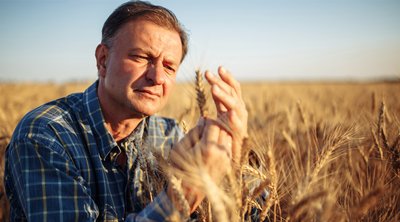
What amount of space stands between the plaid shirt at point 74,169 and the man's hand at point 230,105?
11.9 inches

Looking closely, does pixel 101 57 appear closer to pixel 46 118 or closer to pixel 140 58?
pixel 140 58

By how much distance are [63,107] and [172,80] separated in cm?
59

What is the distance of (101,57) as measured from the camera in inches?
67.1

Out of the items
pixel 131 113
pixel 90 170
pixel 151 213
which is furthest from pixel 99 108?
pixel 151 213

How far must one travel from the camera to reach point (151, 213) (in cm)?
99

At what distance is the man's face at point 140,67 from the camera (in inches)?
57.1

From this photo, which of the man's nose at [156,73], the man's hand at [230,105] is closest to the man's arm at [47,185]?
the man's nose at [156,73]

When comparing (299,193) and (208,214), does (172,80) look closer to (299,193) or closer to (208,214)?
(208,214)

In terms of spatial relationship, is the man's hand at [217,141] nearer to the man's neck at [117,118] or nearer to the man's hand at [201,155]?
the man's hand at [201,155]

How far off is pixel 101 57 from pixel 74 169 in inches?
29.2

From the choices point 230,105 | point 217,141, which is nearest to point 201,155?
point 217,141

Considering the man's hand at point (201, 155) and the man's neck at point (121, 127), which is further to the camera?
the man's neck at point (121, 127)

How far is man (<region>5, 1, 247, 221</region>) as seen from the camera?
1.00 meters

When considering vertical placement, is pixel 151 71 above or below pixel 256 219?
above
